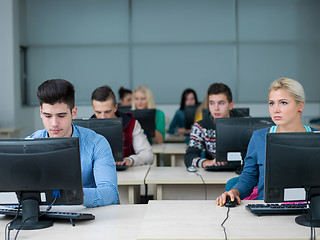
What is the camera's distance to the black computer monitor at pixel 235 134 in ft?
10.7

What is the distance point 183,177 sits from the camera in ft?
10.6

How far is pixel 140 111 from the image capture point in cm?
490

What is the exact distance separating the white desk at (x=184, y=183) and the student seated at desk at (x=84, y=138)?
2.96 feet

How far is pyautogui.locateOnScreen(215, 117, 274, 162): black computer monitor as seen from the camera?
3248 mm

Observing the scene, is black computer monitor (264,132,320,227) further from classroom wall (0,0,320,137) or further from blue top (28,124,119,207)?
classroom wall (0,0,320,137)

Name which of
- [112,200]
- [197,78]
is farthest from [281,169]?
[197,78]

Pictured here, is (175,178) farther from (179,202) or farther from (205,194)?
(179,202)

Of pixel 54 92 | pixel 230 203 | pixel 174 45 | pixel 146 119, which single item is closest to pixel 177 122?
pixel 174 45

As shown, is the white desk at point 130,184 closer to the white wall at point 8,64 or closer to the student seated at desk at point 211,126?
the student seated at desk at point 211,126

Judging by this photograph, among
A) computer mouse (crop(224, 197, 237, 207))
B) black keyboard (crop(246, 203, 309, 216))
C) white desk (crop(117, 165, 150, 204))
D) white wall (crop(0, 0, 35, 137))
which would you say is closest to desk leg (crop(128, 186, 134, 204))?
white desk (crop(117, 165, 150, 204))

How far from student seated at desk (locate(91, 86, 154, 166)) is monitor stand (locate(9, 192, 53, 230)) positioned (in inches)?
63.9

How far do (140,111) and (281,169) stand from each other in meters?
3.09

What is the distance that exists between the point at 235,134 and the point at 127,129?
108 cm

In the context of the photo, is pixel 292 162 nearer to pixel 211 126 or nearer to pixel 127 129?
pixel 211 126
